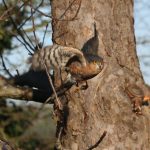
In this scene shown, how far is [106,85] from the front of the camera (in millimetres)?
2383

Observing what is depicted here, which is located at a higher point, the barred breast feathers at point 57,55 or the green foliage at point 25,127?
the barred breast feathers at point 57,55

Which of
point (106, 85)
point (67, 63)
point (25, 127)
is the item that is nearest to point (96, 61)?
point (67, 63)

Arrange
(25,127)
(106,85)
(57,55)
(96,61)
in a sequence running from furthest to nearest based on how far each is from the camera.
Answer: (25,127) < (106,85) < (96,61) < (57,55)

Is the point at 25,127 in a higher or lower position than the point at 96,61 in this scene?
lower

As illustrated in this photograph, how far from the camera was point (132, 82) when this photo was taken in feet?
7.92

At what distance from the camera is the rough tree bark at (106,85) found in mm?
2355

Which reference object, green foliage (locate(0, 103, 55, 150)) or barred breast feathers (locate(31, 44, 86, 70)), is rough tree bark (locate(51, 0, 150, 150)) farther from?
green foliage (locate(0, 103, 55, 150))

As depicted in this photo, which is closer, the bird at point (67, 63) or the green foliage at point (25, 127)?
the bird at point (67, 63)

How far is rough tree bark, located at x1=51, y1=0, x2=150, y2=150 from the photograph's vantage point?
2.36 metres

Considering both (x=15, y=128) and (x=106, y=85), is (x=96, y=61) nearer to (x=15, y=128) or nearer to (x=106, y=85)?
(x=106, y=85)

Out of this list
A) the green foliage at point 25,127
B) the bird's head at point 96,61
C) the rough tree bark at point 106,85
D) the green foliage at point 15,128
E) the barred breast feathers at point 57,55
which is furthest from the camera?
the green foliage at point 15,128

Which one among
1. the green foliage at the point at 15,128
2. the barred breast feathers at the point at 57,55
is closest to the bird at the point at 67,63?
the barred breast feathers at the point at 57,55

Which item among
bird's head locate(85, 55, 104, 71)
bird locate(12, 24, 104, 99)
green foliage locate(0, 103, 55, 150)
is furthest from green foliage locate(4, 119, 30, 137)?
bird's head locate(85, 55, 104, 71)

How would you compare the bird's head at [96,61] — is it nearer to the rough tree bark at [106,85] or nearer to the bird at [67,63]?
the bird at [67,63]
